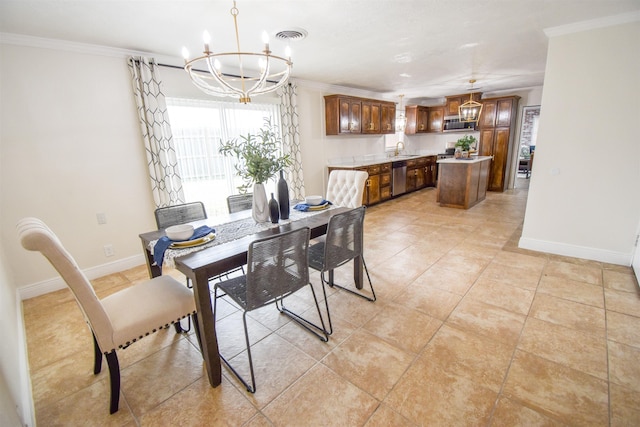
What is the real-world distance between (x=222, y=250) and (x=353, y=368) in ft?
3.67

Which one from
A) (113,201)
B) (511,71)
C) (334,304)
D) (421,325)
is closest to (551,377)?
(421,325)

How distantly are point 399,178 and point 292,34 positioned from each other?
4.47m

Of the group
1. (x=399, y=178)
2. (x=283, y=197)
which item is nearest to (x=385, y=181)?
(x=399, y=178)

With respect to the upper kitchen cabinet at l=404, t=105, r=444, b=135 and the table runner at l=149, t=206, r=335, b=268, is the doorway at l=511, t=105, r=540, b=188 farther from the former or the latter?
the table runner at l=149, t=206, r=335, b=268

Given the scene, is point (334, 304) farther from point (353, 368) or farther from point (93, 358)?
point (93, 358)

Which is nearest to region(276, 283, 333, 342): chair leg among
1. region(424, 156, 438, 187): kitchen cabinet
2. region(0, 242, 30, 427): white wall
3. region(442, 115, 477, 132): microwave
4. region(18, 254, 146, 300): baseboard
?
region(0, 242, 30, 427): white wall

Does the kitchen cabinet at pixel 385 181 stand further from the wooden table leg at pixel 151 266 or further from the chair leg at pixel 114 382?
the chair leg at pixel 114 382

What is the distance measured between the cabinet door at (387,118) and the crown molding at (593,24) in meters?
3.52

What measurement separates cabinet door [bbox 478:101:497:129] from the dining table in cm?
646

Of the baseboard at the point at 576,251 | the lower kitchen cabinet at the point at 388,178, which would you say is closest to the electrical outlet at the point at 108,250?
the lower kitchen cabinet at the point at 388,178

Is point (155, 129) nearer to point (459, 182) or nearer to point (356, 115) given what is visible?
point (356, 115)

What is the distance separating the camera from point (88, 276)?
10.4 ft

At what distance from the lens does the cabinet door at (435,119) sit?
7889mm

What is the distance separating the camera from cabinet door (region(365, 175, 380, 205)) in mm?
5723
